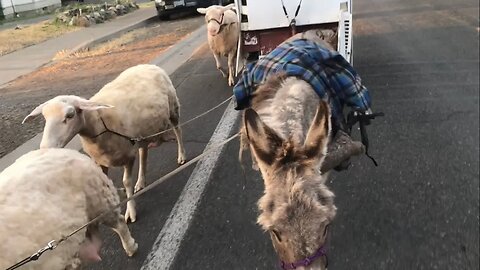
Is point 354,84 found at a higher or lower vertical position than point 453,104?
higher

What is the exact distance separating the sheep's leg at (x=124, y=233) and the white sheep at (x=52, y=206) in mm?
51

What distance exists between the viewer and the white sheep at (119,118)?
4746 mm

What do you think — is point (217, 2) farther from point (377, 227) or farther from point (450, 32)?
point (377, 227)

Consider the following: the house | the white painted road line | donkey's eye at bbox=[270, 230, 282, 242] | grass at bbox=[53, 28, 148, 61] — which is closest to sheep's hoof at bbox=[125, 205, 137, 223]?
the white painted road line

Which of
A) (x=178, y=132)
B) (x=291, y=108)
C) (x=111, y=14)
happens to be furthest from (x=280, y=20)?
(x=111, y=14)

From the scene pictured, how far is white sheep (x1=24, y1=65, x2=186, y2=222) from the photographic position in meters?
4.75

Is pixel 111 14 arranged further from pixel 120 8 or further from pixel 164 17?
pixel 164 17

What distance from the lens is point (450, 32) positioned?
480 inches

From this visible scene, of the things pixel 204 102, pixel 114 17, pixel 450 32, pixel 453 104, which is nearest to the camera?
pixel 453 104

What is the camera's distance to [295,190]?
112 inches

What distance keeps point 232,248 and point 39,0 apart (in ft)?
106

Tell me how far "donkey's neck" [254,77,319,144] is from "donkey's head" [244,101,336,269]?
172 millimetres

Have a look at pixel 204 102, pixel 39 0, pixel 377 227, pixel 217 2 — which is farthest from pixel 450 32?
pixel 39 0

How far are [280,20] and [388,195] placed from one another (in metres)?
5.16
